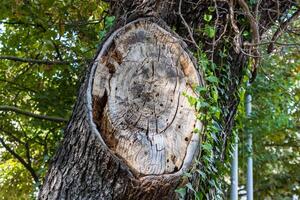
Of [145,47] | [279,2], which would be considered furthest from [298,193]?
[145,47]

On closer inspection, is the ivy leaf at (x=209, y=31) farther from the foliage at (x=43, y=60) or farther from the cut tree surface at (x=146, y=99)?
the foliage at (x=43, y=60)

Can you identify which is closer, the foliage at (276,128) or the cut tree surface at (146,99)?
the cut tree surface at (146,99)

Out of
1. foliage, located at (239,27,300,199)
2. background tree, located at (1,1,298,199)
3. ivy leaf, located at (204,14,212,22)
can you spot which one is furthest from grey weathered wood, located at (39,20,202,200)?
foliage, located at (239,27,300,199)

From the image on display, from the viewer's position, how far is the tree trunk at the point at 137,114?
1710mm

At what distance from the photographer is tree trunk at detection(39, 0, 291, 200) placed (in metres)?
1.71

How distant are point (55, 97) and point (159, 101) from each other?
2177 millimetres

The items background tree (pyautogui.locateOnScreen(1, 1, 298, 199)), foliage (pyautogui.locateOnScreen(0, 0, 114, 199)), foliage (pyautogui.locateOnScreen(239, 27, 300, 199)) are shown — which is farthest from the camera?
foliage (pyautogui.locateOnScreen(239, 27, 300, 199))

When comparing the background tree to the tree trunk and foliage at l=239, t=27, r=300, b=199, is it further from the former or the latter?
foliage at l=239, t=27, r=300, b=199

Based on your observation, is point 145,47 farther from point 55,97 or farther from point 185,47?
point 55,97

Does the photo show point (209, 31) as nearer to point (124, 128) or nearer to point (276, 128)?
point (124, 128)

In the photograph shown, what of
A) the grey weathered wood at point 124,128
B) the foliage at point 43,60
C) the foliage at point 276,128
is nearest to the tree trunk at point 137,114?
the grey weathered wood at point 124,128

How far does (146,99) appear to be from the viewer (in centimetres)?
194

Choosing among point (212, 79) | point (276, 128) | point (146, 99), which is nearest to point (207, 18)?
point (212, 79)

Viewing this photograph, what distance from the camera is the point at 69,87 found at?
13.2 ft
